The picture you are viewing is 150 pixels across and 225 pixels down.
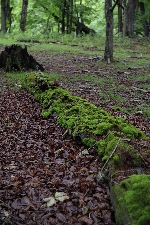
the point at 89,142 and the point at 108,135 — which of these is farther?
the point at 89,142

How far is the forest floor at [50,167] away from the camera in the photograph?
11.2ft

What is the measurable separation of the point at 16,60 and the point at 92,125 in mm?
8812

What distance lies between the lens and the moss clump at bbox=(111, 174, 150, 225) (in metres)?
2.97

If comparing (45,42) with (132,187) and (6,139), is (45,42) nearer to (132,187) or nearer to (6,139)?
(6,139)

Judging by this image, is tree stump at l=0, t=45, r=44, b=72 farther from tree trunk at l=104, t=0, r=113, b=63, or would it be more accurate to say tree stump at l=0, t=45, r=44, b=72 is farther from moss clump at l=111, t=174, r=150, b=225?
moss clump at l=111, t=174, r=150, b=225

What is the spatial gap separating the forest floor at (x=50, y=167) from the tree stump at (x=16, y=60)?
3504 mm

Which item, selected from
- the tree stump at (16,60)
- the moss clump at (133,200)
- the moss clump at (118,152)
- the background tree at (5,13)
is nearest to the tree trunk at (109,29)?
the tree stump at (16,60)

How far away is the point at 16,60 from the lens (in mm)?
13172

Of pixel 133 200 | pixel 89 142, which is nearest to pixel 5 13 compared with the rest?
pixel 89 142

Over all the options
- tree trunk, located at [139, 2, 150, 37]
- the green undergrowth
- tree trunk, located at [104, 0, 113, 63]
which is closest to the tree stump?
tree trunk, located at [104, 0, 113, 63]

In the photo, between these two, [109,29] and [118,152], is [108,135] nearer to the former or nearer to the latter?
[118,152]

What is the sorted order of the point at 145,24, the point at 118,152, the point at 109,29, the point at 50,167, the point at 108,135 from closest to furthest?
the point at 118,152 < the point at 50,167 < the point at 108,135 < the point at 109,29 < the point at 145,24

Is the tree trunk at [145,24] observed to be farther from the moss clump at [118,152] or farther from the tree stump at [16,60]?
the moss clump at [118,152]

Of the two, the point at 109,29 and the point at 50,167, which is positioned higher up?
→ the point at 109,29
